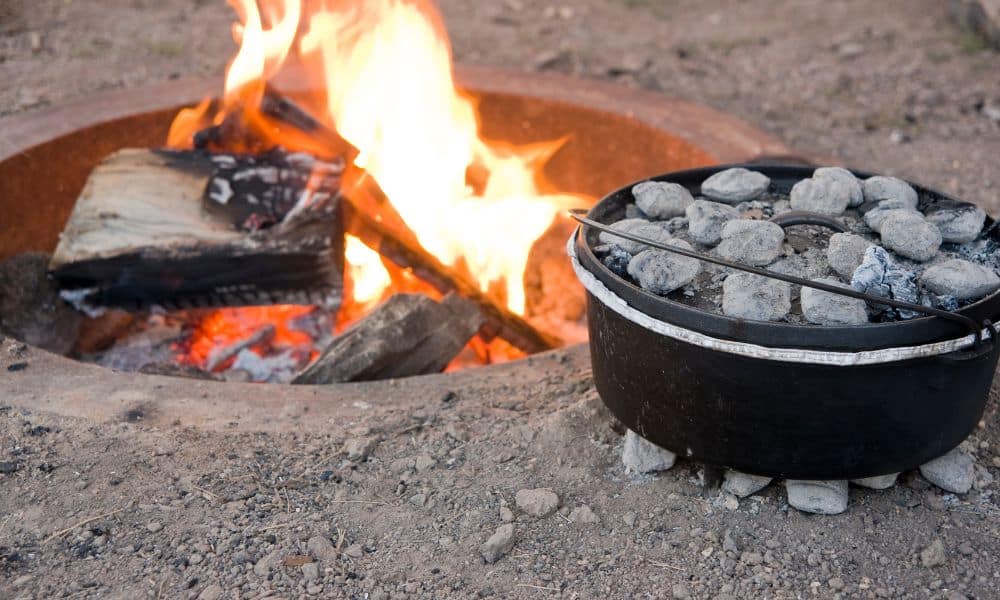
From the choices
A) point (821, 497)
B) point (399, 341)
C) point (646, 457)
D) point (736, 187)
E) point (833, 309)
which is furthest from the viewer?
point (399, 341)

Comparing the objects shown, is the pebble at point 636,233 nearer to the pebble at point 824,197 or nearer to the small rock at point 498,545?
the pebble at point 824,197

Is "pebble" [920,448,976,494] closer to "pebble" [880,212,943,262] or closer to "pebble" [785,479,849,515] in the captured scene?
"pebble" [785,479,849,515]

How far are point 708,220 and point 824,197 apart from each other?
1.06ft

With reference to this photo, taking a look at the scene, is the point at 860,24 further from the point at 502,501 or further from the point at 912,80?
the point at 502,501

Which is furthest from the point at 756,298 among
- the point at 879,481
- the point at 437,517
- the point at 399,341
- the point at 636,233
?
the point at 399,341

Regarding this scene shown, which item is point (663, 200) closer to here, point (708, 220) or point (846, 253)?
point (708, 220)

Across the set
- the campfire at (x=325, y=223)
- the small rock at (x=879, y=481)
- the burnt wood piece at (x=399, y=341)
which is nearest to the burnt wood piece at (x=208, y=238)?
the campfire at (x=325, y=223)

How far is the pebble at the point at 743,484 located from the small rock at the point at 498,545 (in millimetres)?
507

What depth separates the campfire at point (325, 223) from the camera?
302 cm

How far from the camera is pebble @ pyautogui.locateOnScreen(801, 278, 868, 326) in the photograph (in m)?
1.70

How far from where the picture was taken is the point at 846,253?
1887 millimetres

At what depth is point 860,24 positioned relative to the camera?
553 centimetres

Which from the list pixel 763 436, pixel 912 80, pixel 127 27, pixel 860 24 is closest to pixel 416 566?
pixel 763 436

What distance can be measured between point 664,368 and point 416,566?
658 mm
